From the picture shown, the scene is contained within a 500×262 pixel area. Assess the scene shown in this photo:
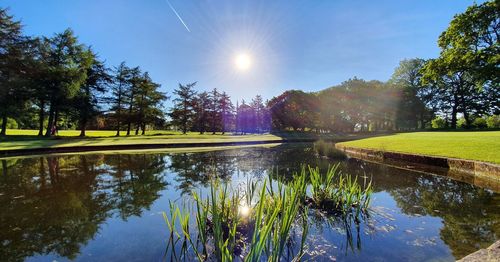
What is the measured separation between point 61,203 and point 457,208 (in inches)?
323

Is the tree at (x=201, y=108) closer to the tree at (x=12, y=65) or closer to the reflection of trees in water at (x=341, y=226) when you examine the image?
the tree at (x=12, y=65)

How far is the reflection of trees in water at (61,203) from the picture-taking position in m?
3.49

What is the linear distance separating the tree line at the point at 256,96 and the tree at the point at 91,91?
0.36 ft

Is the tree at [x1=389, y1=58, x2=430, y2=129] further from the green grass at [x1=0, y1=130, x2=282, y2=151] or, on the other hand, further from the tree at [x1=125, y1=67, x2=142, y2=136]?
the tree at [x1=125, y1=67, x2=142, y2=136]

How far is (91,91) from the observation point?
30.9 meters

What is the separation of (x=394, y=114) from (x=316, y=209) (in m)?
47.6

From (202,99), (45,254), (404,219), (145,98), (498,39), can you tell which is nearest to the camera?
(45,254)

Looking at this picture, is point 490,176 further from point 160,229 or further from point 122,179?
point 122,179

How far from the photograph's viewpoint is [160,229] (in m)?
3.92

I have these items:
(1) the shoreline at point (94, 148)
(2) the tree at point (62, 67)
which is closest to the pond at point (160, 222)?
(1) the shoreline at point (94, 148)

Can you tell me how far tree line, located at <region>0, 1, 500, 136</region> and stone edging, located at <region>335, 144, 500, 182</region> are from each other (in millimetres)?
8567

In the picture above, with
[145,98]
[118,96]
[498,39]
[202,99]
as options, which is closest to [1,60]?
[118,96]

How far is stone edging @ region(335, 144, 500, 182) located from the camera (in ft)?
24.0

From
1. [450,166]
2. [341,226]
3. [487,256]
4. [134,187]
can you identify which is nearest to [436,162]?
[450,166]
